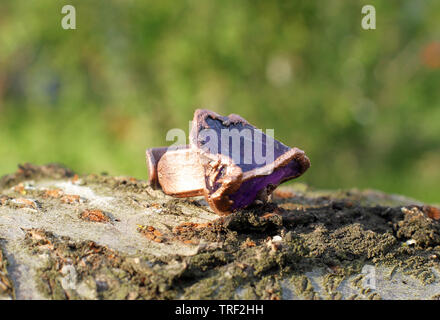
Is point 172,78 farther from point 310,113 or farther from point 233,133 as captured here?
point 233,133

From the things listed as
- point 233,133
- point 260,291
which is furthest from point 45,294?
point 233,133

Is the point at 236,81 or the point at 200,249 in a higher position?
the point at 236,81

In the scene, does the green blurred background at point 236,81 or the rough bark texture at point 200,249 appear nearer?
the rough bark texture at point 200,249

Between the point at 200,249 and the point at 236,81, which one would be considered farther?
the point at 236,81

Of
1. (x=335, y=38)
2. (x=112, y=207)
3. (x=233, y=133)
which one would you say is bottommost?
(x=112, y=207)
